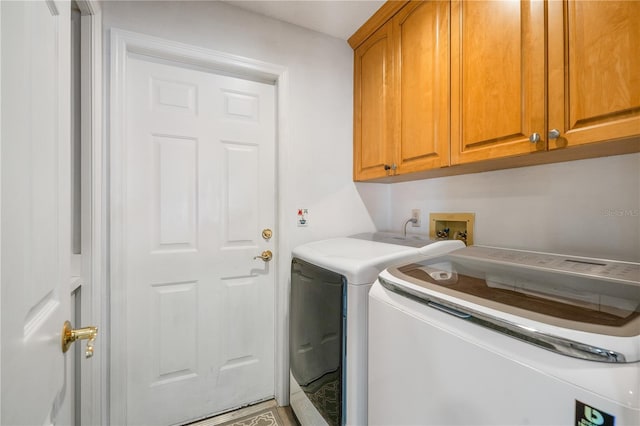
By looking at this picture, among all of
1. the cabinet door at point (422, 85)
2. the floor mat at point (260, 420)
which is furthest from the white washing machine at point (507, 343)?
the floor mat at point (260, 420)

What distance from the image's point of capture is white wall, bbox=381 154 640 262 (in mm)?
1000

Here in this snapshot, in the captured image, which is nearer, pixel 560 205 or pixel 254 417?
pixel 560 205

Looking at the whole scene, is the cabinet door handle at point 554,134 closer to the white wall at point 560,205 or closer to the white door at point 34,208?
the white wall at point 560,205

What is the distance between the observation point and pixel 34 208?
49cm

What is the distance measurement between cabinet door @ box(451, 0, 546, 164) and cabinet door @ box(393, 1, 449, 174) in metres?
0.05

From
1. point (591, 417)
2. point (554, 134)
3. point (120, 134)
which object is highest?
point (120, 134)

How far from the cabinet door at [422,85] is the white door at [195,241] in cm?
82

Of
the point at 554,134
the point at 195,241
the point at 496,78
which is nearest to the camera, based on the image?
the point at 554,134

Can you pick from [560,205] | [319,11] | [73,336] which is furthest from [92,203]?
[560,205]

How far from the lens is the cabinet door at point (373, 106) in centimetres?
162

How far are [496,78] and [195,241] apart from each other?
166 cm

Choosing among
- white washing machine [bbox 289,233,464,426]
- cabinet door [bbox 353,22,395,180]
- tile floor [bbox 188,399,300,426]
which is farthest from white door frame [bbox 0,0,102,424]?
cabinet door [bbox 353,22,395,180]

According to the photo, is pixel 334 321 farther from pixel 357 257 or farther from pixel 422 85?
A: pixel 422 85

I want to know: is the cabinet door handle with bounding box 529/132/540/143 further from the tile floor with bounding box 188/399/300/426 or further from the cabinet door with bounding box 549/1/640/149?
the tile floor with bounding box 188/399/300/426
